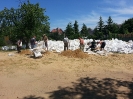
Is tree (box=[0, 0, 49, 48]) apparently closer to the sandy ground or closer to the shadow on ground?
the sandy ground

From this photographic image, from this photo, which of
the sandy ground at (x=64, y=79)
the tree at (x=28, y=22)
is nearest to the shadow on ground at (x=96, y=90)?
the sandy ground at (x=64, y=79)

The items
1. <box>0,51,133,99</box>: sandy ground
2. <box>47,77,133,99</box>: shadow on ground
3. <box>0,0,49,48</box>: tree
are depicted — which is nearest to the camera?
<box>47,77,133,99</box>: shadow on ground

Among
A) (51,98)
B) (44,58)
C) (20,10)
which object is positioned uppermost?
(20,10)

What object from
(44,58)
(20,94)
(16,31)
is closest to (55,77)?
(20,94)

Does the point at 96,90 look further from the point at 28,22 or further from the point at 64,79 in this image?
the point at 28,22

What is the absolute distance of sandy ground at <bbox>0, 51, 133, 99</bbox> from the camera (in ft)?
22.9

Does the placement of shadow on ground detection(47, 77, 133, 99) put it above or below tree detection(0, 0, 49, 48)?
below

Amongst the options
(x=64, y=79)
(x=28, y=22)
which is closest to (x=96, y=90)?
(x=64, y=79)

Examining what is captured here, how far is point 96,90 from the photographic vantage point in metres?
7.27

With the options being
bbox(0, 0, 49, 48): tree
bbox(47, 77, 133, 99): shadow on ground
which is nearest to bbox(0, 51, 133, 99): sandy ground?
bbox(47, 77, 133, 99): shadow on ground

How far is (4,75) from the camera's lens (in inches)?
375

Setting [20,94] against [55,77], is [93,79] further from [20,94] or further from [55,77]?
[20,94]

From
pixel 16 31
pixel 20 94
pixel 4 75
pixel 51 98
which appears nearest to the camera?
pixel 51 98

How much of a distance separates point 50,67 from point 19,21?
665 inches
